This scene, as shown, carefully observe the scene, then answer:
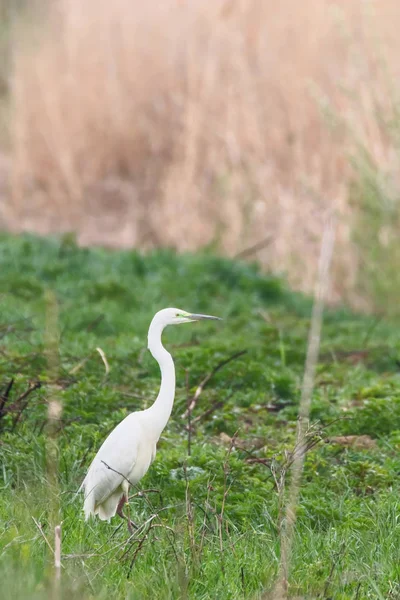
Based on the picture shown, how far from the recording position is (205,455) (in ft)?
14.5

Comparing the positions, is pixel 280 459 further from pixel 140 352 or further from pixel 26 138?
pixel 26 138

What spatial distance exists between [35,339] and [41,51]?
7.55 meters

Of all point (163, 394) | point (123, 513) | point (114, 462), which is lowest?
point (123, 513)

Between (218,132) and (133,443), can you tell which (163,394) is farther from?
(218,132)

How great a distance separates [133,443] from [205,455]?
2.31ft

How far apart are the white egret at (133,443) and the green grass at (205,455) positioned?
14cm

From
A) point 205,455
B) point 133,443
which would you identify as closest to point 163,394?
point 133,443

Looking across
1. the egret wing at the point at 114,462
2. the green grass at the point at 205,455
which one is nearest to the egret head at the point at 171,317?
the egret wing at the point at 114,462

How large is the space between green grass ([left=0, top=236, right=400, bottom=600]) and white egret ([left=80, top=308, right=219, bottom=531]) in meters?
0.14

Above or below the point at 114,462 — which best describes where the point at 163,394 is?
above

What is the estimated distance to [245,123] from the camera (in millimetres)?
11438

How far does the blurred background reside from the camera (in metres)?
9.99

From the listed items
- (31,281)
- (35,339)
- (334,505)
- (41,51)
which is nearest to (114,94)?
(41,51)

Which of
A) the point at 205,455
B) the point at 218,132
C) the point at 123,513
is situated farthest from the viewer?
the point at 218,132
